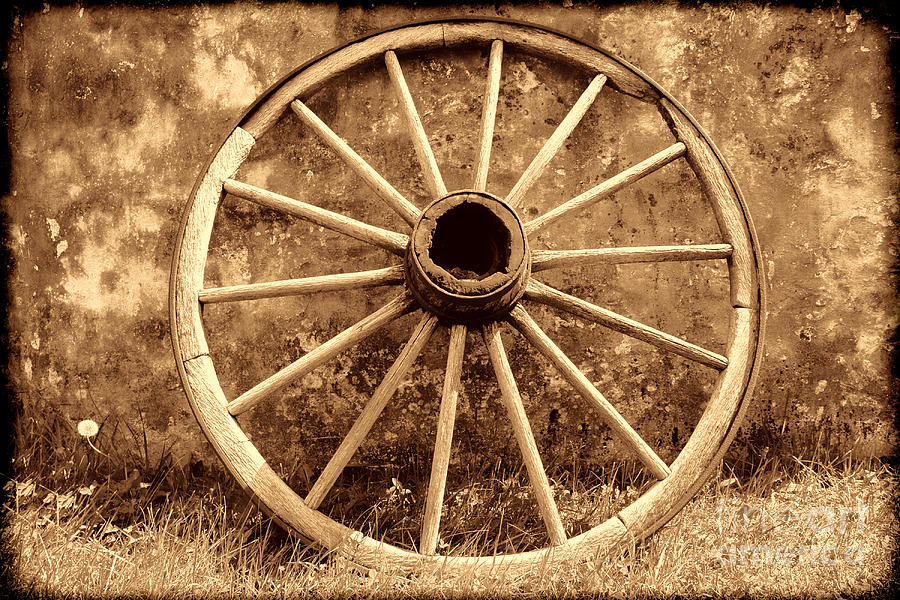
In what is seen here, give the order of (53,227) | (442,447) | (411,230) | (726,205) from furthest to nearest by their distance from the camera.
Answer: (53,227) → (411,230) → (726,205) → (442,447)

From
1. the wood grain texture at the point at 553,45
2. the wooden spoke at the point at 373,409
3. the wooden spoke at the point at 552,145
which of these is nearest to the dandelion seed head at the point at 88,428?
the wooden spoke at the point at 373,409

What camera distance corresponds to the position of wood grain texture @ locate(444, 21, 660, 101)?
2068mm

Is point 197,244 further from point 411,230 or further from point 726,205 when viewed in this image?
point 726,205

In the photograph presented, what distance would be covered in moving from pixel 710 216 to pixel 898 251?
760 millimetres

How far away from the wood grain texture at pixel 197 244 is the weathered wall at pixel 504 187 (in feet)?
1.92

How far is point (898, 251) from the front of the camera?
2.59 meters

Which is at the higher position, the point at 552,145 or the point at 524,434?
the point at 552,145

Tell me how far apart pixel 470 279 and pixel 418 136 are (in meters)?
0.52

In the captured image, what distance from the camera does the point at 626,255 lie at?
2018mm

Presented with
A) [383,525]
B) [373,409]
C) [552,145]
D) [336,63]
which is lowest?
[383,525]

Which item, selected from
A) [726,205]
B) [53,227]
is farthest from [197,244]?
[726,205]

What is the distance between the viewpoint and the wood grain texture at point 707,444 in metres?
1.90

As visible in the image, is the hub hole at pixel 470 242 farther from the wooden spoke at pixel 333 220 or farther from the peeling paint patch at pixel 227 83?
the peeling paint patch at pixel 227 83

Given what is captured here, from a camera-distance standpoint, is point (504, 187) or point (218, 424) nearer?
point (218, 424)
